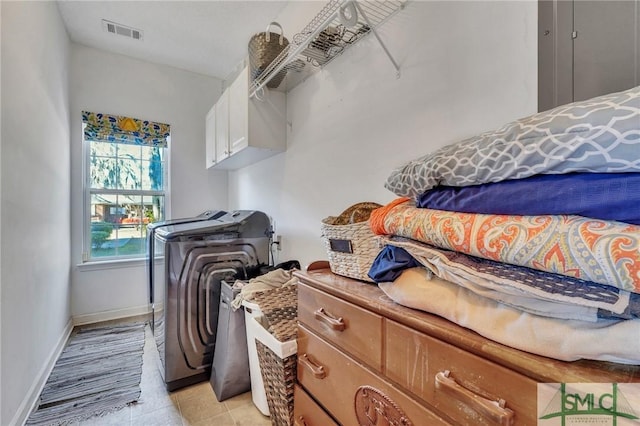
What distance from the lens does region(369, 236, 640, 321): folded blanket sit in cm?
43

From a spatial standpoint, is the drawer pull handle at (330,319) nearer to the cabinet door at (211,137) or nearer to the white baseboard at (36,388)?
the white baseboard at (36,388)

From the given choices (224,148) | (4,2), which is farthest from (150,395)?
(4,2)

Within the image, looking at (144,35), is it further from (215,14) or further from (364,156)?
(364,156)

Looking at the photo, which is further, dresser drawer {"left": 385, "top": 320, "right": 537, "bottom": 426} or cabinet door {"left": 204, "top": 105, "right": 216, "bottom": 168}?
cabinet door {"left": 204, "top": 105, "right": 216, "bottom": 168}

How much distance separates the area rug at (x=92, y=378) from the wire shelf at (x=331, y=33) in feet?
7.35

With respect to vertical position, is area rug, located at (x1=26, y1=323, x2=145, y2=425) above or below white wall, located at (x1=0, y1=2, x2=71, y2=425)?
below

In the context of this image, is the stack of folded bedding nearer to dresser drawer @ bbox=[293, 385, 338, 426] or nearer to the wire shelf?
dresser drawer @ bbox=[293, 385, 338, 426]

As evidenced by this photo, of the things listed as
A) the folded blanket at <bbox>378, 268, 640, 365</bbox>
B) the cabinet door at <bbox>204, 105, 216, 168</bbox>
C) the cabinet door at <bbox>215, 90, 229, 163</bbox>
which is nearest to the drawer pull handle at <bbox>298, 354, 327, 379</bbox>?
the folded blanket at <bbox>378, 268, 640, 365</bbox>

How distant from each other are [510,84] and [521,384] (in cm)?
90

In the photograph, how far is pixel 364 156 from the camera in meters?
1.53

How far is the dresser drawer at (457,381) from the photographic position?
1.60 feet

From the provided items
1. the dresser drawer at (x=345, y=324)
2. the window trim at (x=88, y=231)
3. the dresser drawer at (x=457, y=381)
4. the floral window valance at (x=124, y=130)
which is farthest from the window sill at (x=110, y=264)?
the dresser drawer at (x=457, y=381)

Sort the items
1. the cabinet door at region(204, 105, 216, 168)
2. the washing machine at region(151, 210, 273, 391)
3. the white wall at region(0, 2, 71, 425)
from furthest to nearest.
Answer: the cabinet door at region(204, 105, 216, 168) → the washing machine at region(151, 210, 273, 391) → the white wall at region(0, 2, 71, 425)

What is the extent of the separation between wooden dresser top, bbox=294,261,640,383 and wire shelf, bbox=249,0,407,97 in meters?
1.09
